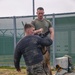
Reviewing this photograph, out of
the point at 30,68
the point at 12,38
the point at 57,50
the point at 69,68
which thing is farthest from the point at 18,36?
the point at 30,68

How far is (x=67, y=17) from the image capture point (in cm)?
1317

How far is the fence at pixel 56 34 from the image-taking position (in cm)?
1298

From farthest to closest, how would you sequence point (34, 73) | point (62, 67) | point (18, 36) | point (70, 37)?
point (18, 36), point (70, 37), point (62, 67), point (34, 73)

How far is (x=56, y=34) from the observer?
13266 millimetres

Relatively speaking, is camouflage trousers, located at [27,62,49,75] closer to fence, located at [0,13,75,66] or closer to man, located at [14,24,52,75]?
man, located at [14,24,52,75]

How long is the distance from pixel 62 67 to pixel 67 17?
13.5ft

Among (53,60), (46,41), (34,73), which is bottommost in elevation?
(53,60)

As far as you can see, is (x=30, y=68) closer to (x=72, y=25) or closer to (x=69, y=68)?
(x=69, y=68)

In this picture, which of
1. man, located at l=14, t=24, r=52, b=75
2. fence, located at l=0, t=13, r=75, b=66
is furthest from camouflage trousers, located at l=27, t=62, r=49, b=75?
fence, located at l=0, t=13, r=75, b=66

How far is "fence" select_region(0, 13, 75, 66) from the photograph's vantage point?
13.0 meters

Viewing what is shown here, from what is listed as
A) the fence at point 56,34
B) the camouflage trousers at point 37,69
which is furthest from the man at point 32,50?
the fence at point 56,34

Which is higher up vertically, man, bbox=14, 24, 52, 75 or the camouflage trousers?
man, bbox=14, 24, 52, 75

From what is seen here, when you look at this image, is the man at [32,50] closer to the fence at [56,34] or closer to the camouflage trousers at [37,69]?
the camouflage trousers at [37,69]

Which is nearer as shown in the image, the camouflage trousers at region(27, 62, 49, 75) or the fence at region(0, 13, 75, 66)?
the camouflage trousers at region(27, 62, 49, 75)
